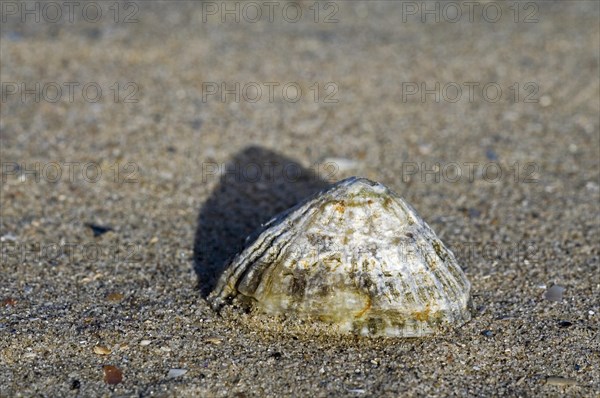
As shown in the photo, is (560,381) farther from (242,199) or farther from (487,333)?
(242,199)

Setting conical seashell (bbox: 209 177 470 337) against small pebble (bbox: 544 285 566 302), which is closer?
conical seashell (bbox: 209 177 470 337)

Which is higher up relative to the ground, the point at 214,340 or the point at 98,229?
the point at 98,229

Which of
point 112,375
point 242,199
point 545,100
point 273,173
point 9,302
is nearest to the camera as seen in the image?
point 112,375

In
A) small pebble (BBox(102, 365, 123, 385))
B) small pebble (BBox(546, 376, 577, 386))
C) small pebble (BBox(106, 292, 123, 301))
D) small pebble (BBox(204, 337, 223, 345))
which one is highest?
small pebble (BBox(106, 292, 123, 301))

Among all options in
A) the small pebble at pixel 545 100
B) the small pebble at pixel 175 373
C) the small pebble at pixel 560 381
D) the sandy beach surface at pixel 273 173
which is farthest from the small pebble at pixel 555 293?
the small pebble at pixel 545 100

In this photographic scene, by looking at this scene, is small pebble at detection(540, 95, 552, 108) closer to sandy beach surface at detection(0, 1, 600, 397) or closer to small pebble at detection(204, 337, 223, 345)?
sandy beach surface at detection(0, 1, 600, 397)

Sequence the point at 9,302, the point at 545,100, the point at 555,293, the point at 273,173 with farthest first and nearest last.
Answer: the point at 545,100 < the point at 273,173 < the point at 555,293 < the point at 9,302

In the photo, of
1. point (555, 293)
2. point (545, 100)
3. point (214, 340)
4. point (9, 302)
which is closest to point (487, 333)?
point (555, 293)

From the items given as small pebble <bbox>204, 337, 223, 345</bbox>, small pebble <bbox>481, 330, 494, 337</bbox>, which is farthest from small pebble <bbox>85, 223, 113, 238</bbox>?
small pebble <bbox>481, 330, 494, 337</bbox>
